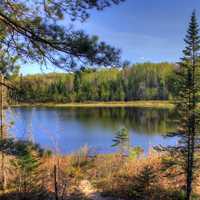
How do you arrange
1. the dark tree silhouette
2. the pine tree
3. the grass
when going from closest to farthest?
the dark tree silhouette < the pine tree < the grass

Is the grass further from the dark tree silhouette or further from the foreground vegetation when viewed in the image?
the dark tree silhouette

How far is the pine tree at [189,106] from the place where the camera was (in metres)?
5.91

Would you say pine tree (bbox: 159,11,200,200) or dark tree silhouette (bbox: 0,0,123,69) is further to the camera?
pine tree (bbox: 159,11,200,200)

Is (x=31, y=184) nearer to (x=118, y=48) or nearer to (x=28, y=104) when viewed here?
(x=28, y=104)

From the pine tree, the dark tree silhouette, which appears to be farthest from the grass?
the dark tree silhouette

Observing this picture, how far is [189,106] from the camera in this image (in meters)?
6.00

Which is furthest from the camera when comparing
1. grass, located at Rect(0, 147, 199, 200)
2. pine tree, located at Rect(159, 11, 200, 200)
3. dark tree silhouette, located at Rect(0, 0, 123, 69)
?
grass, located at Rect(0, 147, 199, 200)

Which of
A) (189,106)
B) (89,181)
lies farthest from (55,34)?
(89,181)

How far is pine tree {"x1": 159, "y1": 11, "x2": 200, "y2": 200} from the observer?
5.91 m

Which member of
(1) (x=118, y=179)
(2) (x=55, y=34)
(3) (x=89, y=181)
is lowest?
(3) (x=89, y=181)

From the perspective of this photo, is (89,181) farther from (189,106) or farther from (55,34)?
(55,34)

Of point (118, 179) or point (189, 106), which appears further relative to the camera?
point (118, 179)

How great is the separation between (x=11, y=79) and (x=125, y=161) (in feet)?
17.1

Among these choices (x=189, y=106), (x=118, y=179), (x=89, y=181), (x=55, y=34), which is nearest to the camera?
(x=55, y=34)
